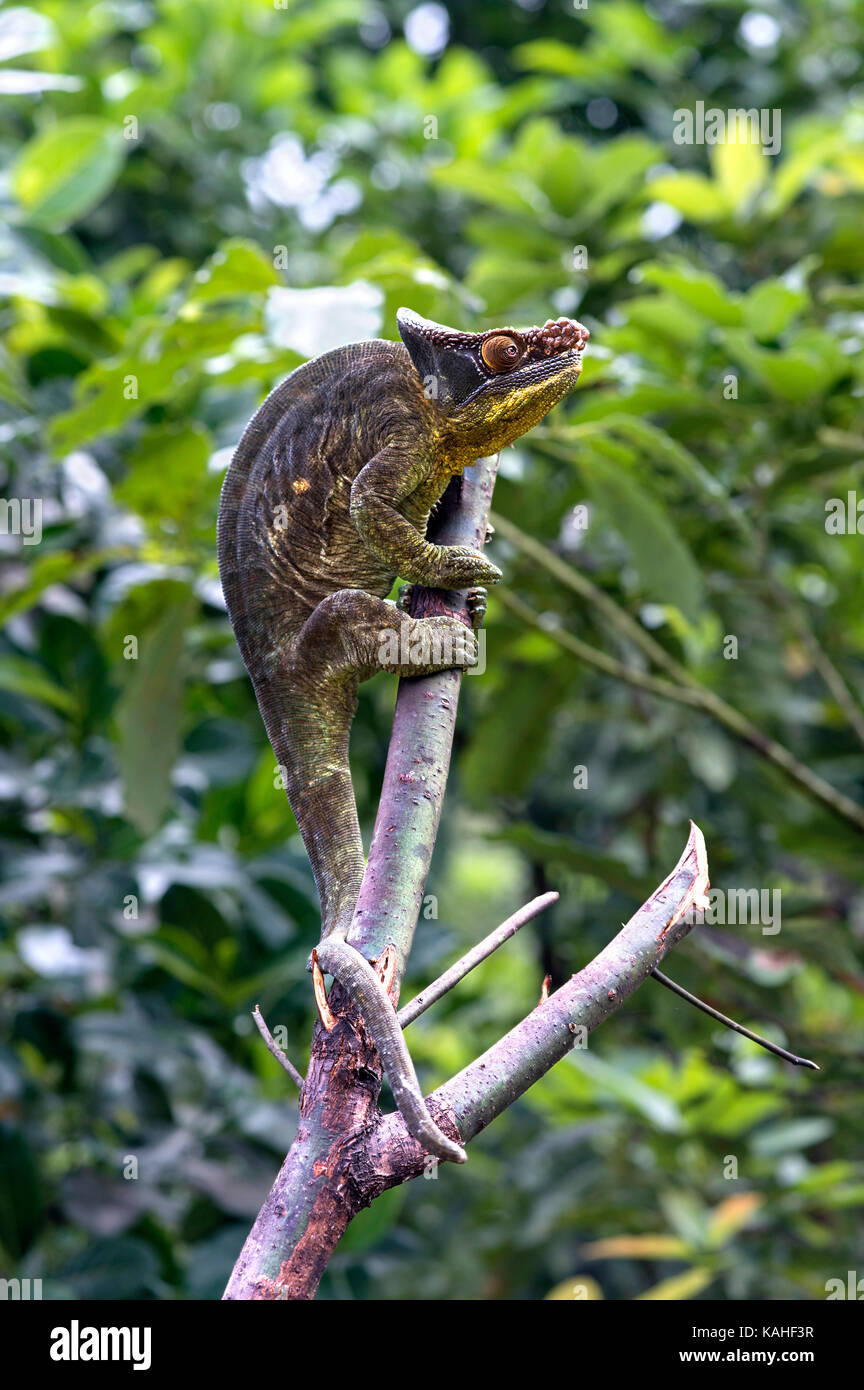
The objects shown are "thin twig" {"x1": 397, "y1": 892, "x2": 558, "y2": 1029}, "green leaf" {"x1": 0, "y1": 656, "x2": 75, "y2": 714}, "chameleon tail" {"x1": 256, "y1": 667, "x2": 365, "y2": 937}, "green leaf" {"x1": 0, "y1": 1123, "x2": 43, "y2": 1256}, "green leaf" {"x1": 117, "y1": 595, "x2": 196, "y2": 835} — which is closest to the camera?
"thin twig" {"x1": 397, "y1": 892, "x2": 558, "y2": 1029}

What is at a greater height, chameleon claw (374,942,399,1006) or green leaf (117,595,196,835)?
green leaf (117,595,196,835)

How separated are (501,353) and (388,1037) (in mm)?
749

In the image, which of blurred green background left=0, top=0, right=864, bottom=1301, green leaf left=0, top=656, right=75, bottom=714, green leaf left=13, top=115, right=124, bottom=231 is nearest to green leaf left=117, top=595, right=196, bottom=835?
blurred green background left=0, top=0, right=864, bottom=1301

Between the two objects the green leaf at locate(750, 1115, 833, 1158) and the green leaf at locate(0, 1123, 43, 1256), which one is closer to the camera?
the green leaf at locate(0, 1123, 43, 1256)

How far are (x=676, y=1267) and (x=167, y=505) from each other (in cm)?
322

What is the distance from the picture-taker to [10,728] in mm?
3102

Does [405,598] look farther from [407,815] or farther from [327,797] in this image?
[407,815]

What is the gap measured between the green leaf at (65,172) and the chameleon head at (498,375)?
2032mm

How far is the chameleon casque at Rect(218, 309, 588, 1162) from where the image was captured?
1.40m

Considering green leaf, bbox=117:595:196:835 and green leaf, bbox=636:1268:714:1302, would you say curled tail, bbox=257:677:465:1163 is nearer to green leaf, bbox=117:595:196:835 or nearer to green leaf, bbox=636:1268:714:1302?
green leaf, bbox=117:595:196:835

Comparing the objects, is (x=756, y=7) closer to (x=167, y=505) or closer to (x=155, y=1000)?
(x=167, y=505)

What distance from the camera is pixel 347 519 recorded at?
153 centimetres

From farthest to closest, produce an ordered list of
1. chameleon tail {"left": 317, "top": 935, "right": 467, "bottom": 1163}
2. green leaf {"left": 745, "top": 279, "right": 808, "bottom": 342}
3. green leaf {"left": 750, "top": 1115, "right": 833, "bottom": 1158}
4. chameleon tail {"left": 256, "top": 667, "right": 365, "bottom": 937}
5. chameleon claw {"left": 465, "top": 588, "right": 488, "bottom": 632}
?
1. green leaf {"left": 750, "top": 1115, "right": 833, "bottom": 1158}
2. green leaf {"left": 745, "top": 279, "right": 808, "bottom": 342}
3. chameleon claw {"left": 465, "top": 588, "right": 488, "bottom": 632}
4. chameleon tail {"left": 256, "top": 667, "right": 365, "bottom": 937}
5. chameleon tail {"left": 317, "top": 935, "right": 467, "bottom": 1163}

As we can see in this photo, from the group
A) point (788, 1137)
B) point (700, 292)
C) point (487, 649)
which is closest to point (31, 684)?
point (487, 649)
